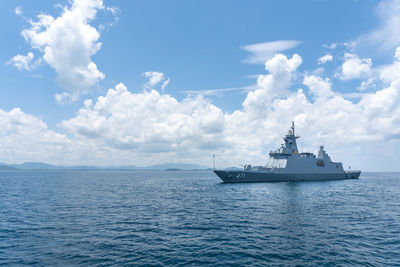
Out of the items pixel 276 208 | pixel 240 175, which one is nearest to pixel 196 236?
pixel 276 208

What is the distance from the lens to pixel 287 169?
71625mm

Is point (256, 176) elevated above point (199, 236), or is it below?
above

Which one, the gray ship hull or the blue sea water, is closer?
the blue sea water

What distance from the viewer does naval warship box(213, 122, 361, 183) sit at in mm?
69006

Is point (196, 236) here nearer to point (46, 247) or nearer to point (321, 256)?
point (321, 256)

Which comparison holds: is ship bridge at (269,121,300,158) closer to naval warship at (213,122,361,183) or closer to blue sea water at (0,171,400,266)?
naval warship at (213,122,361,183)

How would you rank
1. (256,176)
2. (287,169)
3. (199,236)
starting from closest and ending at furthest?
(199,236) → (256,176) → (287,169)

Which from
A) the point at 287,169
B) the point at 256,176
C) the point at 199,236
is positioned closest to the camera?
the point at 199,236

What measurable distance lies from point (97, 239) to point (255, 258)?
12552mm

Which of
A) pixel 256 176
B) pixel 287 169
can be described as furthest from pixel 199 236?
pixel 287 169

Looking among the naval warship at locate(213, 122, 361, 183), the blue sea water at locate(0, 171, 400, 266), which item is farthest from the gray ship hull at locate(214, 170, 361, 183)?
the blue sea water at locate(0, 171, 400, 266)

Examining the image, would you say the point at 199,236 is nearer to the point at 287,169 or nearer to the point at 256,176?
the point at 256,176

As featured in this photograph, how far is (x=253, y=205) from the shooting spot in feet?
112

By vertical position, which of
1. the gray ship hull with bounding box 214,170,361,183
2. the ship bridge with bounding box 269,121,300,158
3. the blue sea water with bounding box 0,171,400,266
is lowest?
the blue sea water with bounding box 0,171,400,266
